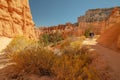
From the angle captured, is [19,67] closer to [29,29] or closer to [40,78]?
[40,78]

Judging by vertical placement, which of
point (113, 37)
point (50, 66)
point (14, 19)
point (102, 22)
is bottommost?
point (50, 66)

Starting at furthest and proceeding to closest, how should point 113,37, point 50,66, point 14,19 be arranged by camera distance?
point 14,19, point 113,37, point 50,66

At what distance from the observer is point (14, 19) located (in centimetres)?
1831

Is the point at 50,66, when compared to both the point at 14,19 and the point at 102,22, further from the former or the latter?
the point at 102,22

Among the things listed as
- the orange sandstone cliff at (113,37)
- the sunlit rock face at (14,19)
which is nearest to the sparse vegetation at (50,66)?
the orange sandstone cliff at (113,37)

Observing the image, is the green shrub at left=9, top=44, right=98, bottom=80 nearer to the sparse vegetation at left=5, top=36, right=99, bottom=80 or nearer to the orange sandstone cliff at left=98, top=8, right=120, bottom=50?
the sparse vegetation at left=5, top=36, right=99, bottom=80

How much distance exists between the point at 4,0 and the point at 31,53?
11948 millimetres

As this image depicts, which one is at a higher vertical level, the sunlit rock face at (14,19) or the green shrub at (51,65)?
the sunlit rock face at (14,19)

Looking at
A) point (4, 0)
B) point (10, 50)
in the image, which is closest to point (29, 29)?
point (4, 0)

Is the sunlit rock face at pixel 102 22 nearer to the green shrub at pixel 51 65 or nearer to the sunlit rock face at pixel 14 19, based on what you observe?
the sunlit rock face at pixel 14 19

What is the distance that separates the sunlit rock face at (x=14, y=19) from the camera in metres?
16.6

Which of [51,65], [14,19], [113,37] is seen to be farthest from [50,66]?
[14,19]

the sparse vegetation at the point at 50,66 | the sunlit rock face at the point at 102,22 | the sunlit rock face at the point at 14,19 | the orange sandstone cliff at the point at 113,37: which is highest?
the sunlit rock face at the point at 102,22

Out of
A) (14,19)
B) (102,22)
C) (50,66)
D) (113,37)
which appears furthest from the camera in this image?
(102,22)
